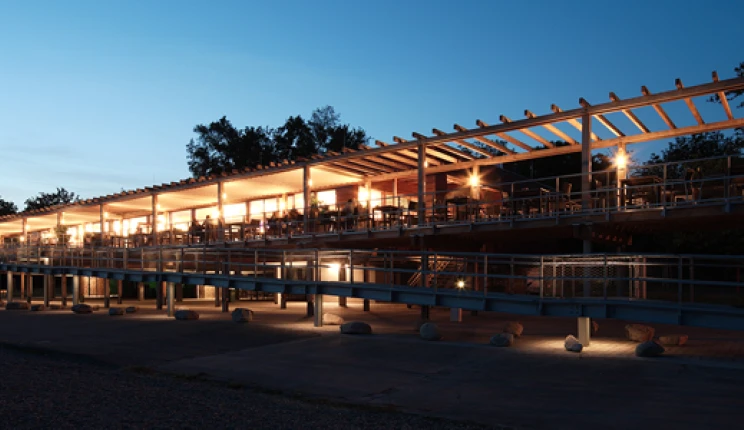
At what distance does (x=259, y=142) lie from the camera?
189ft

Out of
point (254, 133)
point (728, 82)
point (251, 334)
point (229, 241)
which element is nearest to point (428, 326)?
point (251, 334)

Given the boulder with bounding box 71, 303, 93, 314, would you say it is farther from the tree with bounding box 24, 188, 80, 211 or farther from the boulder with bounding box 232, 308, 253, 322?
the tree with bounding box 24, 188, 80, 211

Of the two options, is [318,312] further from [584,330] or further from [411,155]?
[584,330]

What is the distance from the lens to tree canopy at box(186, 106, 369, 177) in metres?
57.2

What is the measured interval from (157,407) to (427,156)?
15730 mm

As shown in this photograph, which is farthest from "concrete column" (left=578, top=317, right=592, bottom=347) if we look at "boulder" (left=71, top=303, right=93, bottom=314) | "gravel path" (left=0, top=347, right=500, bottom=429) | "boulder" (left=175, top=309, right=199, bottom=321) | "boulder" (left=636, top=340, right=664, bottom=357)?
"boulder" (left=71, top=303, right=93, bottom=314)

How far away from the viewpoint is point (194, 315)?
2230cm

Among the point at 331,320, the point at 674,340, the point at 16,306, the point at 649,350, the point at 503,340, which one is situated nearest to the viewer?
the point at 649,350

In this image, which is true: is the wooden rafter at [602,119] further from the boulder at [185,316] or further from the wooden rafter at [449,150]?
the boulder at [185,316]

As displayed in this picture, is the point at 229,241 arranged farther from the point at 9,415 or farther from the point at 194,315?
the point at 9,415

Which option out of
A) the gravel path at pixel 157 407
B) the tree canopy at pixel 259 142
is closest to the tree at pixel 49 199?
the tree canopy at pixel 259 142

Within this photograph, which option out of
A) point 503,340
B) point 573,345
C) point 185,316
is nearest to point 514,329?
point 503,340

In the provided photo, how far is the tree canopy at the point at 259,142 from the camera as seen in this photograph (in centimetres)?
5716

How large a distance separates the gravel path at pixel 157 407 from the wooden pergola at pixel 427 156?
31.2 feet
